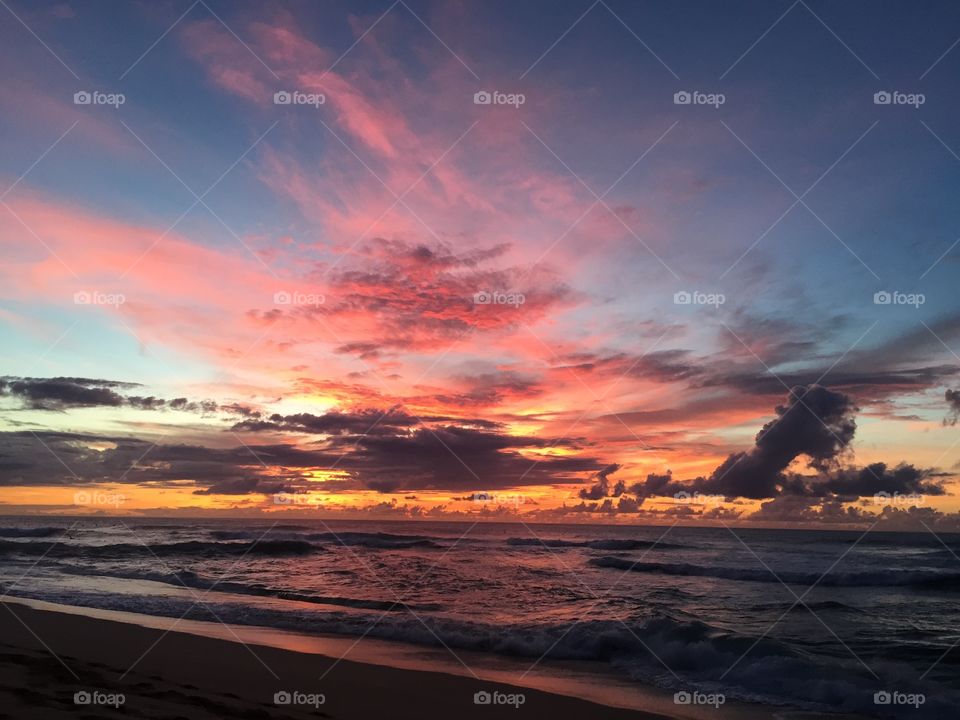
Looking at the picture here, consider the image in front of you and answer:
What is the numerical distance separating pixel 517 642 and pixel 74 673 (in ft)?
28.0

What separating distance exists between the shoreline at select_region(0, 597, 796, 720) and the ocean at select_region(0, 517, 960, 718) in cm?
122

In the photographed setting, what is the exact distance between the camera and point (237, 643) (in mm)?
12828

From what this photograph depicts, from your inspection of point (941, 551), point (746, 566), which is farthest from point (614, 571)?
point (941, 551)

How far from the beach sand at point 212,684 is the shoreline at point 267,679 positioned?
19mm

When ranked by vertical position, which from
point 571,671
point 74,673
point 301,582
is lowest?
A: point 571,671

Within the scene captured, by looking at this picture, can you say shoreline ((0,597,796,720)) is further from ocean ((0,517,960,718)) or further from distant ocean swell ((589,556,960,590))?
distant ocean swell ((589,556,960,590))

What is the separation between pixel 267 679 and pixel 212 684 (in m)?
0.95

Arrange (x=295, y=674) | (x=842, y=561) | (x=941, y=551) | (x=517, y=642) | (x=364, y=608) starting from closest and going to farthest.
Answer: (x=295, y=674) < (x=517, y=642) < (x=364, y=608) < (x=842, y=561) < (x=941, y=551)

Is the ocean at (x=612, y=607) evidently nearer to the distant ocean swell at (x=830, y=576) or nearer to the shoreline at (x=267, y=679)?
the distant ocean swell at (x=830, y=576)

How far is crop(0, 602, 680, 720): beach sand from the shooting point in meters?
7.93

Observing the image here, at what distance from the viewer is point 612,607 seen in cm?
1895

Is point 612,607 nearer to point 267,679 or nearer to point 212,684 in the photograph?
point 267,679

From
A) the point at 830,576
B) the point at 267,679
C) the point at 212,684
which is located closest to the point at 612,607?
the point at 267,679

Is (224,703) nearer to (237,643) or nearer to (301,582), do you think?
(237,643)
